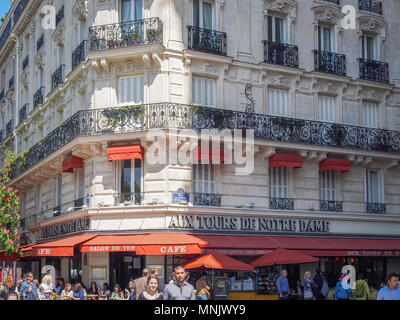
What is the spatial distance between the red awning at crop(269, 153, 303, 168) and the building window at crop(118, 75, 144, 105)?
497 centimetres

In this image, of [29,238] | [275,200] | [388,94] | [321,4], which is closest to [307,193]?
[275,200]

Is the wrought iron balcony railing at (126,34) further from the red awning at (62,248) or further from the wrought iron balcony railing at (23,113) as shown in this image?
the wrought iron balcony railing at (23,113)

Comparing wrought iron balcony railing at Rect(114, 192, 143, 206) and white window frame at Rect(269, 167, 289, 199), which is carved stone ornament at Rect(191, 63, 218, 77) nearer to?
white window frame at Rect(269, 167, 289, 199)

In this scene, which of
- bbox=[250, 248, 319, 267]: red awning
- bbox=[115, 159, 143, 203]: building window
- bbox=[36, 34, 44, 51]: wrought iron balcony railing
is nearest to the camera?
bbox=[250, 248, 319, 267]: red awning

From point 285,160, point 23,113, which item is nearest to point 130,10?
point 285,160

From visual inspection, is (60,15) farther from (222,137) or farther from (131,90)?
(222,137)

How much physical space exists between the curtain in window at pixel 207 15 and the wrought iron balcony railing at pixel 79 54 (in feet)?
14.1

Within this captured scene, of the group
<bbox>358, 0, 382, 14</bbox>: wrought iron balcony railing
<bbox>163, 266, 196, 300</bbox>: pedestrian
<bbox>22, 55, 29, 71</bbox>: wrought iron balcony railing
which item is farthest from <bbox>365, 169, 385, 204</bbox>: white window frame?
<bbox>22, 55, 29, 71</bbox>: wrought iron balcony railing

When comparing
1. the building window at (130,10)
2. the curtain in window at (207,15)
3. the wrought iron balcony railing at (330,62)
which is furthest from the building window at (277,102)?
the building window at (130,10)

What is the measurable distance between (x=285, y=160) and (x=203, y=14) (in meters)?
5.81

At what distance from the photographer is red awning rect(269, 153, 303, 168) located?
2170 cm

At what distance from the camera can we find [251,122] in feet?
71.3

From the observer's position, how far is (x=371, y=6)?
25.4m

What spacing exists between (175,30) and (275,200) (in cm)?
680
